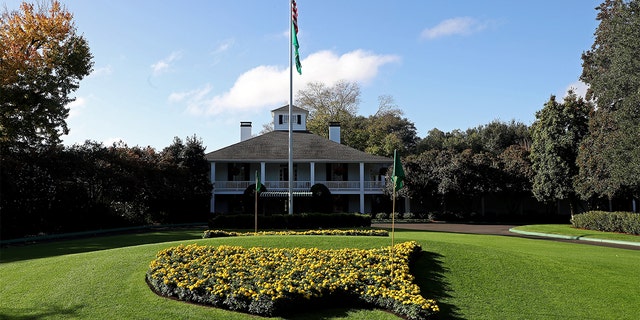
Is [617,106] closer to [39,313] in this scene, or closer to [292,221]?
[292,221]

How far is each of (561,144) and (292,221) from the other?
81.8ft

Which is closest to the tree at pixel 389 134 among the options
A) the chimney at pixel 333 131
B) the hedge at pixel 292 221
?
the chimney at pixel 333 131

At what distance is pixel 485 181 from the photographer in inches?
1709

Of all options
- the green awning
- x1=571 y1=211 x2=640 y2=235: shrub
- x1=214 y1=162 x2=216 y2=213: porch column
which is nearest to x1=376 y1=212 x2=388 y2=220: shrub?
the green awning

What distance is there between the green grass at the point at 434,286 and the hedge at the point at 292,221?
10.6 metres

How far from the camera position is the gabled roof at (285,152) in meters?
43.9

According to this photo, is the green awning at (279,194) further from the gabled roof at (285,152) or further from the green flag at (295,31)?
the green flag at (295,31)

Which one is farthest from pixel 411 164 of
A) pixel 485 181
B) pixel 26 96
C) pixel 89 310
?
pixel 89 310

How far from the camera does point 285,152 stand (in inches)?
1773

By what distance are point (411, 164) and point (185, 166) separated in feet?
A: 62.6

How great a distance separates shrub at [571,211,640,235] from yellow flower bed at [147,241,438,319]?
2242cm

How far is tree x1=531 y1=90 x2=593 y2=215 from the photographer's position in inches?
1540

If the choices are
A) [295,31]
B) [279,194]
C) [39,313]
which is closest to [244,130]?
[279,194]

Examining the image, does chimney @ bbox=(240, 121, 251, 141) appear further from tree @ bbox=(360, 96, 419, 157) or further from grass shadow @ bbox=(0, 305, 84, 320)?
grass shadow @ bbox=(0, 305, 84, 320)
